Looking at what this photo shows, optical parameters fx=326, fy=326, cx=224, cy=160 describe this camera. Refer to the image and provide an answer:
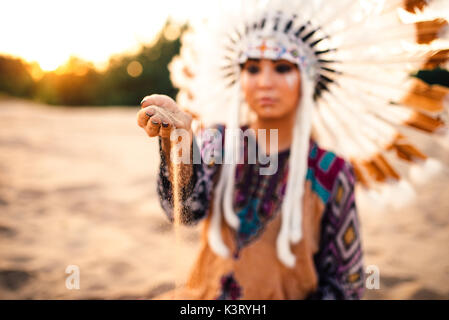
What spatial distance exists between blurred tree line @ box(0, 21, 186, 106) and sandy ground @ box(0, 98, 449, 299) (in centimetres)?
967

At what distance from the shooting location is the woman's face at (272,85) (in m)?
1.25

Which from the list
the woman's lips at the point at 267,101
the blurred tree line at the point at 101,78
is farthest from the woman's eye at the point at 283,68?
the blurred tree line at the point at 101,78

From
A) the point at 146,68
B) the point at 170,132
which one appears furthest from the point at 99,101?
the point at 170,132

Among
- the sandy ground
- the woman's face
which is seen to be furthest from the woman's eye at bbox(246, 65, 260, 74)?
the sandy ground

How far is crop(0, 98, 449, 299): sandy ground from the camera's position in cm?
209

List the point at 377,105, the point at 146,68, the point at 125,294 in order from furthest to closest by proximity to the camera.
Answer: the point at 146,68 < the point at 125,294 < the point at 377,105

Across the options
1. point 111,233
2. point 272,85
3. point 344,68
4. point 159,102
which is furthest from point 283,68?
point 111,233

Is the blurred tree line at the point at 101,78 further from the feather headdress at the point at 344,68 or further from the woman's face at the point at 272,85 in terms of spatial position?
the woman's face at the point at 272,85

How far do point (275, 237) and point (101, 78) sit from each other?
51.8 feet

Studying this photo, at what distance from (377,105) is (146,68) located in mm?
14474

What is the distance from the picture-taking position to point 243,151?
4.72ft

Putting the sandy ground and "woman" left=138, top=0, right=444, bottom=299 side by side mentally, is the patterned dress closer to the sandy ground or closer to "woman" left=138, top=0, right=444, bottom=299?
"woman" left=138, top=0, right=444, bottom=299

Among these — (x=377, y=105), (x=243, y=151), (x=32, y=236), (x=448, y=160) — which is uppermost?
(x=448, y=160)
